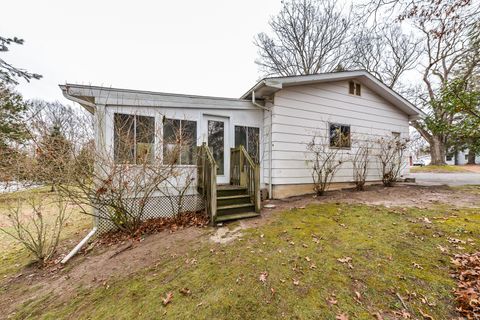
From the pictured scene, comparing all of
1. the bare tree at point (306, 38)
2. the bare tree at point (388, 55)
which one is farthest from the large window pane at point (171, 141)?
the bare tree at point (388, 55)

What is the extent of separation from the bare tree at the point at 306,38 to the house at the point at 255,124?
737cm

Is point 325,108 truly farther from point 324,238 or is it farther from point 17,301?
point 17,301

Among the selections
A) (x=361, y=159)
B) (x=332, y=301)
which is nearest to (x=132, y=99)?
(x=332, y=301)

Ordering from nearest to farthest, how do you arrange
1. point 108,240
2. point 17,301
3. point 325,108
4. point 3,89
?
point 17,301, point 108,240, point 325,108, point 3,89

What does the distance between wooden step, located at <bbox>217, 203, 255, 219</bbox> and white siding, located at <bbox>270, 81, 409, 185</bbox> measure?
69.7 inches

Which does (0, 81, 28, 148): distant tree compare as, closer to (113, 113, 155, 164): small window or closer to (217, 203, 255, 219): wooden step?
(113, 113, 155, 164): small window

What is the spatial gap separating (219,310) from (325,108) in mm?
7250

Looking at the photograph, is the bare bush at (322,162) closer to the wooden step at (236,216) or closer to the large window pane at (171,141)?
the wooden step at (236,216)

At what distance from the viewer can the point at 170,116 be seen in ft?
18.4

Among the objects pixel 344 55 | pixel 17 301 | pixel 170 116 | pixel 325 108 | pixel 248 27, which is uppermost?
pixel 248 27

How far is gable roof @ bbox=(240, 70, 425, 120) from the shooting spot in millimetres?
6172

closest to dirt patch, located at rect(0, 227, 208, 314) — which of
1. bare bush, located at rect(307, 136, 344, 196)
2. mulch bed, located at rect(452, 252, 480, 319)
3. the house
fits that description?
the house

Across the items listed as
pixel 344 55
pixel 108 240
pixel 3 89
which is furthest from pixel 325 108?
pixel 3 89

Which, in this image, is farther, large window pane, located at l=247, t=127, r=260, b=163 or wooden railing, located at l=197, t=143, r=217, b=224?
large window pane, located at l=247, t=127, r=260, b=163
